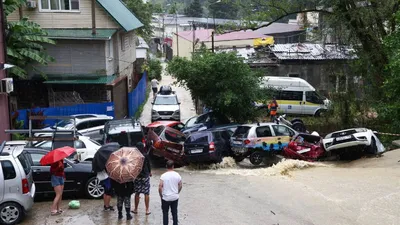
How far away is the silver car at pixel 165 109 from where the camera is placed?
28812 millimetres

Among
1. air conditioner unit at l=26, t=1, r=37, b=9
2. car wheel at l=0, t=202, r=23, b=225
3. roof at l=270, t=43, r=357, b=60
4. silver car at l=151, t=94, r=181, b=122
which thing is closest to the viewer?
car wheel at l=0, t=202, r=23, b=225

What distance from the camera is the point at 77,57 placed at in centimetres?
2677

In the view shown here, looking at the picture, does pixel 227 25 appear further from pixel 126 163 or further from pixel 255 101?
pixel 126 163

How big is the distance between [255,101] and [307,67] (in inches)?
461

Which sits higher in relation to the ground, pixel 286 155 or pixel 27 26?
pixel 27 26

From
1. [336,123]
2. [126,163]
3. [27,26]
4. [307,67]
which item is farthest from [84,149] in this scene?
[307,67]

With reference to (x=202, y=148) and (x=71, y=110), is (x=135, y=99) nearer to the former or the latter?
(x=71, y=110)

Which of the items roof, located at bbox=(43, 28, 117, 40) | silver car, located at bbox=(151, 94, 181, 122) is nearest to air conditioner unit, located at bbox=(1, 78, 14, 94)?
roof, located at bbox=(43, 28, 117, 40)

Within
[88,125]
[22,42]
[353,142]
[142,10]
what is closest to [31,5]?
[22,42]

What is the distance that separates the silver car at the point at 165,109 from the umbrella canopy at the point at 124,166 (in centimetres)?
1831

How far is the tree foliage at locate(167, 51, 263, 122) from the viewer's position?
2355 cm

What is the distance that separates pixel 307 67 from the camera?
35.2 m

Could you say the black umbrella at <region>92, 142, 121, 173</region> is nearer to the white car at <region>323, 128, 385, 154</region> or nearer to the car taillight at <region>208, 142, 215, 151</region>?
the car taillight at <region>208, 142, 215, 151</region>

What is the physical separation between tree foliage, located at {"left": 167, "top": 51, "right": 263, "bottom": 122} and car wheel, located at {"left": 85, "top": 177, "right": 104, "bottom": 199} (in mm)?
11164
